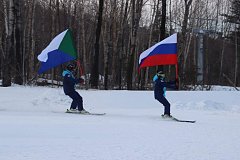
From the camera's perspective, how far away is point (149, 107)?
19328mm

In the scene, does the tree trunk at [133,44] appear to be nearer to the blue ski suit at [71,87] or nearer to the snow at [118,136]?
the snow at [118,136]

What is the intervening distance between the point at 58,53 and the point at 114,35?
22592 millimetres

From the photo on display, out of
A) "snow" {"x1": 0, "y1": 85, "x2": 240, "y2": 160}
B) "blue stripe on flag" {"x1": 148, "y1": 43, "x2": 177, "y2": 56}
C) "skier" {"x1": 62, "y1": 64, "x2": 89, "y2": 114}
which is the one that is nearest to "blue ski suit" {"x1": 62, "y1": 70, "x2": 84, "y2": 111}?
"skier" {"x1": 62, "y1": 64, "x2": 89, "y2": 114}

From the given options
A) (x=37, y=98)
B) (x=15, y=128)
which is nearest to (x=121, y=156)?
(x=15, y=128)

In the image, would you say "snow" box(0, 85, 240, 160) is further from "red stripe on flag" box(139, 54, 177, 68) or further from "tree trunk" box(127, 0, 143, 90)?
"tree trunk" box(127, 0, 143, 90)

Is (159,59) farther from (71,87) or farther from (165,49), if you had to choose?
(71,87)

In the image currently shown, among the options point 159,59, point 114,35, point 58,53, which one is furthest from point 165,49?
point 114,35

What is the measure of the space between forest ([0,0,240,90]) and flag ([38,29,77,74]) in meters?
1.12

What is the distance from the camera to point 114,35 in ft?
128

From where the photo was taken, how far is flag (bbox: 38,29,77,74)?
16.5 meters

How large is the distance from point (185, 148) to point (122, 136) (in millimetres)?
1764

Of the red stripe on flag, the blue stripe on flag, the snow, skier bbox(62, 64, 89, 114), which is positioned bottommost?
the snow

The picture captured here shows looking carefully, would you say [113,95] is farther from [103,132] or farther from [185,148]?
[185,148]

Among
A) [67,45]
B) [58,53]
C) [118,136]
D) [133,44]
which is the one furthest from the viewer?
[133,44]
